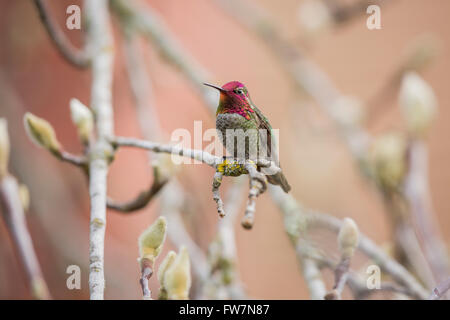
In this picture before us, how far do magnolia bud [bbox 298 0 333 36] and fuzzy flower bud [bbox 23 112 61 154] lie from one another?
1.79 feet

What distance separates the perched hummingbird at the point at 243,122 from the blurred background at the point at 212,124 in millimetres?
348

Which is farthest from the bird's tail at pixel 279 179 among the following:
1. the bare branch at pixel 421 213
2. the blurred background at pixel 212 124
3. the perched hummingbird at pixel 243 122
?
the blurred background at pixel 212 124

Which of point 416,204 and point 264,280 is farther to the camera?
point 264,280

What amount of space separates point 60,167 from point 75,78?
169 millimetres

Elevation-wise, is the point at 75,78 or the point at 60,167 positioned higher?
the point at 75,78

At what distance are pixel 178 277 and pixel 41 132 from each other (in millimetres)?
166

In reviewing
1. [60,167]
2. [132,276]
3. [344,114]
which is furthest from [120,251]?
[344,114]

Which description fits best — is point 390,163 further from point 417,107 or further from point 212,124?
point 212,124

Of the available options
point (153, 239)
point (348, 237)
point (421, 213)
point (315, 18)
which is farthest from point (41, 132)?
point (315, 18)

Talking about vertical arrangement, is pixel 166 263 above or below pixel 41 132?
below

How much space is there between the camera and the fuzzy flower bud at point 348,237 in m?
0.32

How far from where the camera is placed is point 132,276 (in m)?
0.75

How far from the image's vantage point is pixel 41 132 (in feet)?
1.22
